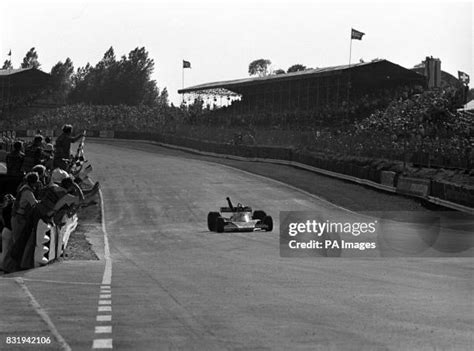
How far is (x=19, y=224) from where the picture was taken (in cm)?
1409

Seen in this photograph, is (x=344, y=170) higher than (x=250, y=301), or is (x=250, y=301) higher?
(x=250, y=301)

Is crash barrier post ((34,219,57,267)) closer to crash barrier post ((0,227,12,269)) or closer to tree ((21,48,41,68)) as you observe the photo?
crash barrier post ((0,227,12,269))

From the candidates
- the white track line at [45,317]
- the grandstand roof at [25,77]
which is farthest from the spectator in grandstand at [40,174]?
the grandstand roof at [25,77]

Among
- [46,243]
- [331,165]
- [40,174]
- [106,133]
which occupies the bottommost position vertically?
[331,165]

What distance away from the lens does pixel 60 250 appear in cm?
1602

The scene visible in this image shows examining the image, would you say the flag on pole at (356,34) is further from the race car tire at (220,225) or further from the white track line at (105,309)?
the white track line at (105,309)

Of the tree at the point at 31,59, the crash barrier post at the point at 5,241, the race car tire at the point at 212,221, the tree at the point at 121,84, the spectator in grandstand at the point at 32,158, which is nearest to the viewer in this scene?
the crash barrier post at the point at 5,241

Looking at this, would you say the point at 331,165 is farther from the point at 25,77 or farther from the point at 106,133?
the point at 25,77

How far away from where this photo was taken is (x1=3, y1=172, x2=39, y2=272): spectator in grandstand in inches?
552

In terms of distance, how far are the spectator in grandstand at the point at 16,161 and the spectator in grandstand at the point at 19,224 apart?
4111mm

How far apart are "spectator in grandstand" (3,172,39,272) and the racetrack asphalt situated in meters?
0.71

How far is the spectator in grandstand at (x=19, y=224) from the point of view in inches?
552

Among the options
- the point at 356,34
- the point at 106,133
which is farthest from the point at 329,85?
the point at 106,133

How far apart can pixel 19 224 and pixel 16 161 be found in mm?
4465
